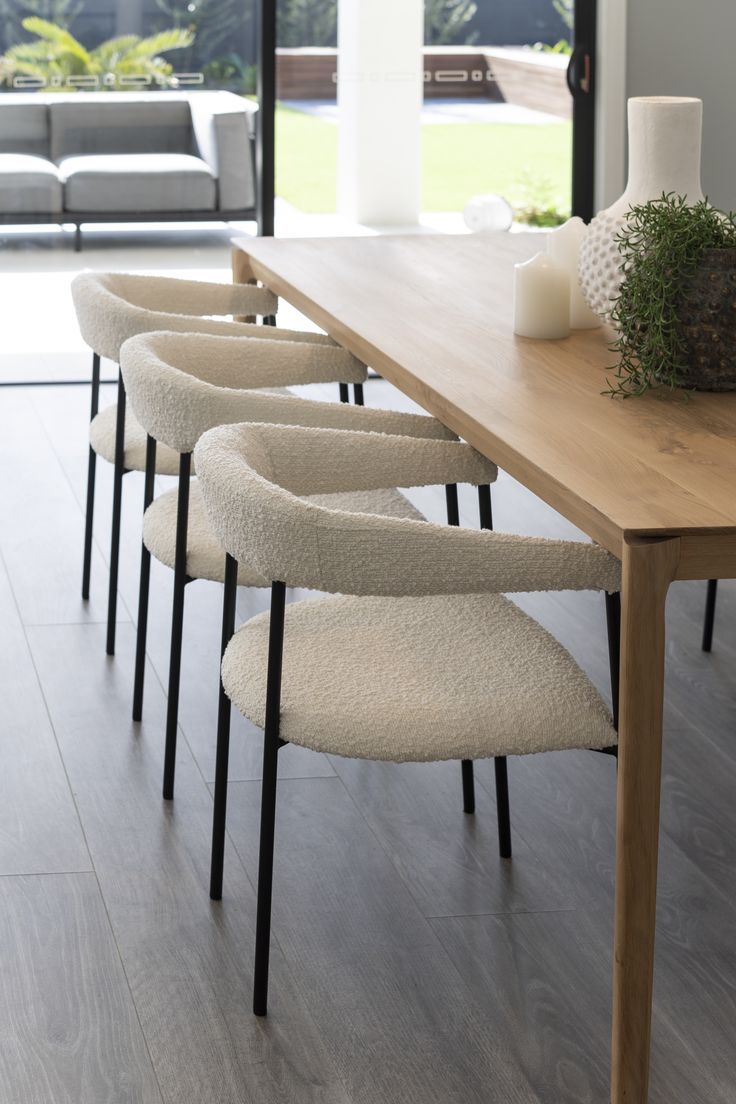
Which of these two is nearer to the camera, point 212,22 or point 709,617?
point 709,617

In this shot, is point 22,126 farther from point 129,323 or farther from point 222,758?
point 222,758

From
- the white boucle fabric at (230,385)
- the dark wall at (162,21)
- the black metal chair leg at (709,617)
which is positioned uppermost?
the dark wall at (162,21)

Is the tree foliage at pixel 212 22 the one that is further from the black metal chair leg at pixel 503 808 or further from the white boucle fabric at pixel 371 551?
the white boucle fabric at pixel 371 551

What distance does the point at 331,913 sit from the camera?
220 cm

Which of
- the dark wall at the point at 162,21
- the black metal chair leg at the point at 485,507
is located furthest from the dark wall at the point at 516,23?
the black metal chair leg at the point at 485,507

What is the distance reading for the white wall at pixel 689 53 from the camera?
18.1 ft

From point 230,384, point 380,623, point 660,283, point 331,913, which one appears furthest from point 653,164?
point 331,913

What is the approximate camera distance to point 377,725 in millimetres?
1781

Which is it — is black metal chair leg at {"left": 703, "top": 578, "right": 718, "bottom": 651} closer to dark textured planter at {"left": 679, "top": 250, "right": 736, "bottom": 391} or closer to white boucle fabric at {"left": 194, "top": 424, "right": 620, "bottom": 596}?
dark textured planter at {"left": 679, "top": 250, "right": 736, "bottom": 391}

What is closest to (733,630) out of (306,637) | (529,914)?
(529,914)

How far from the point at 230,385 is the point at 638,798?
1.22 metres

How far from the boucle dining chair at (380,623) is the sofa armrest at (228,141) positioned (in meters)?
3.66

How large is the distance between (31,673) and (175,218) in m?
2.90

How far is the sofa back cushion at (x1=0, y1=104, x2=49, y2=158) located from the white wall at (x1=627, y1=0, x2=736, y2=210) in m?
2.09
